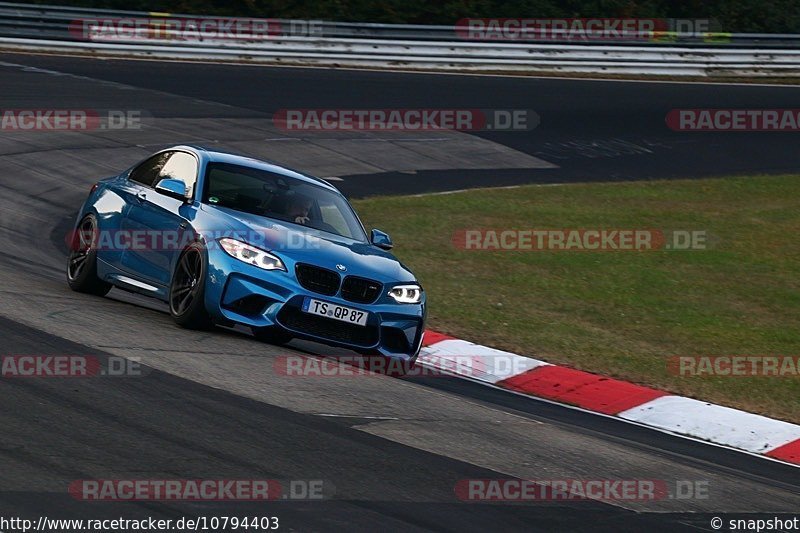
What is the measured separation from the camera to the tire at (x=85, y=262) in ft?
36.1

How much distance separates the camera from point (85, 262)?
11094 millimetres

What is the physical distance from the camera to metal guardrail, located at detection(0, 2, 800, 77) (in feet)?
92.5

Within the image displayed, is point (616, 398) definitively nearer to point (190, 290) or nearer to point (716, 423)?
point (716, 423)

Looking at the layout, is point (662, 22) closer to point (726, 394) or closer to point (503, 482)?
point (726, 394)

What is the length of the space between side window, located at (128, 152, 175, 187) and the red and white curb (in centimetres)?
284

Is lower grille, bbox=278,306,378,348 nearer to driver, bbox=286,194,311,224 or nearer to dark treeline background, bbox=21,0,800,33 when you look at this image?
driver, bbox=286,194,311,224

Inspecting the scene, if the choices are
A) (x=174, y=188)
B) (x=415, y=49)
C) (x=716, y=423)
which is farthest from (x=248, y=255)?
(x=415, y=49)

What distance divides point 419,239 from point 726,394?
20.9 ft

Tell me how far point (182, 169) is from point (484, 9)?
84.2 feet

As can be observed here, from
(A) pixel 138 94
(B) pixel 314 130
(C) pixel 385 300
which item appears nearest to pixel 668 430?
(C) pixel 385 300

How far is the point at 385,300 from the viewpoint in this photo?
9672 mm

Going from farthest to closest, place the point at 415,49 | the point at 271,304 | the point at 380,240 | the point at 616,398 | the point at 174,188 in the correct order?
the point at 415,49 → the point at 380,240 → the point at 616,398 → the point at 174,188 → the point at 271,304

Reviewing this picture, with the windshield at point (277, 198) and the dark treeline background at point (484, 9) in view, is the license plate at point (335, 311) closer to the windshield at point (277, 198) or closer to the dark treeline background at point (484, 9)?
the windshield at point (277, 198)

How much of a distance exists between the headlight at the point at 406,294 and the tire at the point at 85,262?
9.25 feet
